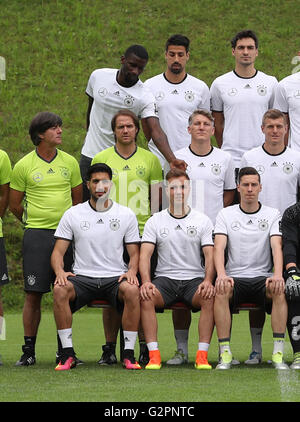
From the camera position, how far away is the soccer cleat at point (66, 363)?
25.9 feet

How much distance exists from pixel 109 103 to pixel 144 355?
2267 mm

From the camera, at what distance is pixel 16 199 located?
871 cm

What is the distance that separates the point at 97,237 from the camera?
827cm

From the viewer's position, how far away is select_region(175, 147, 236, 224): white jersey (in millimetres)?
8648

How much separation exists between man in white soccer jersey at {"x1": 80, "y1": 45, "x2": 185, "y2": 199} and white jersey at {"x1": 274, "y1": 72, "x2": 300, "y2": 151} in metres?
1.15

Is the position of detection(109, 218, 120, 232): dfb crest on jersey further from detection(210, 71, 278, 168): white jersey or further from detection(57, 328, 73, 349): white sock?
detection(210, 71, 278, 168): white jersey

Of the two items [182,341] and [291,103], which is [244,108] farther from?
[182,341]

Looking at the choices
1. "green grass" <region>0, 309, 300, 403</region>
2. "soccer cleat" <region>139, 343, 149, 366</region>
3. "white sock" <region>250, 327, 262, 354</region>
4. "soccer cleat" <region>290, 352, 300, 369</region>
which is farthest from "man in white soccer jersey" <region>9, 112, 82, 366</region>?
"soccer cleat" <region>290, 352, 300, 369</region>

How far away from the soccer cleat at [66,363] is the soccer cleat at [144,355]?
2.29 ft

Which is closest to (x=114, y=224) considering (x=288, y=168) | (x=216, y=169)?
(x=216, y=169)

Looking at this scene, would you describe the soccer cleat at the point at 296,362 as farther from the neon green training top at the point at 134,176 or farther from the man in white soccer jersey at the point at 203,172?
the neon green training top at the point at 134,176

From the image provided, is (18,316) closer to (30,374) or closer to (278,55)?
(30,374)

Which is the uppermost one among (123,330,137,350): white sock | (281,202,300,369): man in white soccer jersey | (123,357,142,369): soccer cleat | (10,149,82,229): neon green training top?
(10,149,82,229): neon green training top

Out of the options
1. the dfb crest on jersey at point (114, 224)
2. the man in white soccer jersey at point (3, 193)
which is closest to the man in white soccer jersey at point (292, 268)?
the dfb crest on jersey at point (114, 224)
